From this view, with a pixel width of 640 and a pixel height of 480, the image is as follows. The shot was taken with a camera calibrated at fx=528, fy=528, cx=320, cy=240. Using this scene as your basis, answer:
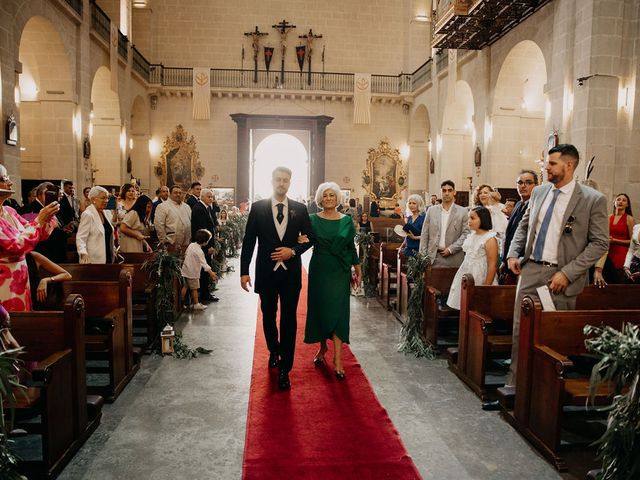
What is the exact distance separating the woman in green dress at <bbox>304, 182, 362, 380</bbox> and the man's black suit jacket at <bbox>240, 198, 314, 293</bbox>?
19cm

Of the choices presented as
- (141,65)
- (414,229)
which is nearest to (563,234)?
(414,229)

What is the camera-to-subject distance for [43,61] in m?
13.5

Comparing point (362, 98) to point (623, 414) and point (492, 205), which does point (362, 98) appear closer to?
point (492, 205)

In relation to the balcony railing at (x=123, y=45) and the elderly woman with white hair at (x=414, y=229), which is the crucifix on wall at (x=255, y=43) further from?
the elderly woman with white hair at (x=414, y=229)

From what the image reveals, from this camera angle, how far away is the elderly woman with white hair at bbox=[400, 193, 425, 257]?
700 centimetres

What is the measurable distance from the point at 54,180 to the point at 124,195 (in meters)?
7.85

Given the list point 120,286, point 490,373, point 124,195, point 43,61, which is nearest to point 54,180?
point 43,61

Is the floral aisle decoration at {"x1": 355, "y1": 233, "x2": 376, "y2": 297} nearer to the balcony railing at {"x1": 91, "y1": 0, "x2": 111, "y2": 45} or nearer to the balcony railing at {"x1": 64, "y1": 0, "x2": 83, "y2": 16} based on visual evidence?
the balcony railing at {"x1": 64, "y1": 0, "x2": 83, "y2": 16}

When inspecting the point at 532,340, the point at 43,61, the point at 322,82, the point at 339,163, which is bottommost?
the point at 532,340

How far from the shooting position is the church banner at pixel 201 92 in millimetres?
22672

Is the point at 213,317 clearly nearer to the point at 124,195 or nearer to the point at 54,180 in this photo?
the point at 124,195

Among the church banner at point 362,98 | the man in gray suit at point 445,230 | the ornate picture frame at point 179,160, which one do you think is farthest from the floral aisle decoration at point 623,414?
the ornate picture frame at point 179,160

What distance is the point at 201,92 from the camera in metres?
22.8

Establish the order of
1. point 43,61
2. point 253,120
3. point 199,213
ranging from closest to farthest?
point 199,213
point 43,61
point 253,120
